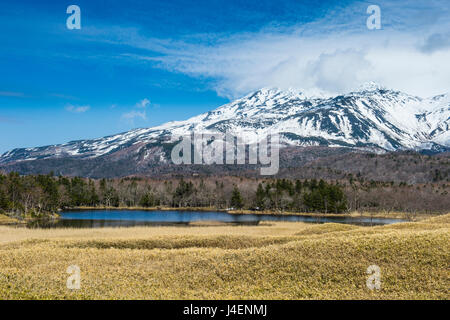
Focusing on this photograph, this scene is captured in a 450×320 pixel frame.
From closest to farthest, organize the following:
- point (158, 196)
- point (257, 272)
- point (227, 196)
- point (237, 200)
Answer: point (257, 272) → point (237, 200) → point (227, 196) → point (158, 196)

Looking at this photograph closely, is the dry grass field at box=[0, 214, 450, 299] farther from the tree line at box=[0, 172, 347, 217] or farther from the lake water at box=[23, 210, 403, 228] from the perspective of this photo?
the tree line at box=[0, 172, 347, 217]

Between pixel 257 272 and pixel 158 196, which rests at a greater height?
pixel 257 272

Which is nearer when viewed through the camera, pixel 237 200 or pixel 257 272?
pixel 257 272

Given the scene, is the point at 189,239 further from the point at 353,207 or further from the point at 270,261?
the point at 353,207

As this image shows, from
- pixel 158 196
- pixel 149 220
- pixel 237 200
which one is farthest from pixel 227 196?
pixel 149 220

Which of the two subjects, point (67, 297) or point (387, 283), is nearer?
point (67, 297)

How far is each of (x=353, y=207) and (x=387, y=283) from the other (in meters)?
149

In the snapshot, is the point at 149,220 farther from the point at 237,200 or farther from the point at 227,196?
the point at 227,196

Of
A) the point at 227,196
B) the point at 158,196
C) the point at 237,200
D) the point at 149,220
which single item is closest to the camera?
the point at 149,220

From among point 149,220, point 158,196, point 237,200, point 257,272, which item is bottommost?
point 149,220

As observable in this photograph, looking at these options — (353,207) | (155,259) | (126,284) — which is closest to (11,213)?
(155,259)

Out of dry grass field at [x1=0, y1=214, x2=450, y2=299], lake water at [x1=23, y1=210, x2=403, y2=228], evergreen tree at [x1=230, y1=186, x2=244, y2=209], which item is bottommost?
lake water at [x1=23, y1=210, x2=403, y2=228]

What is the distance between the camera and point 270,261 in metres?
25.6

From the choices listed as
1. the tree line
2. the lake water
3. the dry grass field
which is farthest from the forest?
the dry grass field
